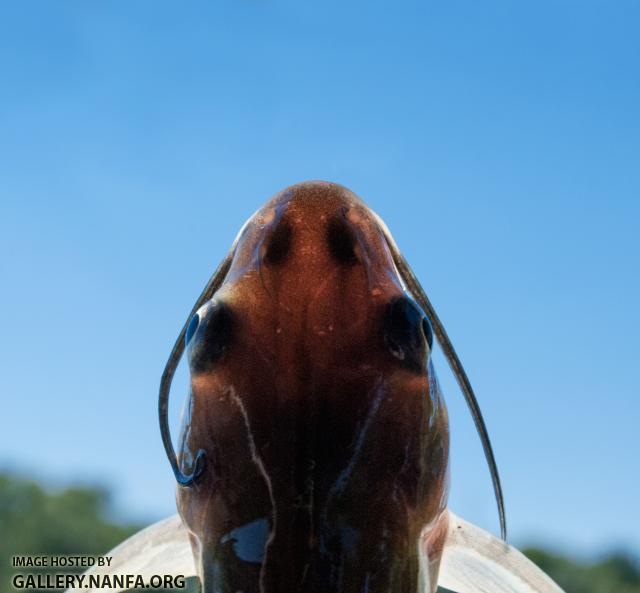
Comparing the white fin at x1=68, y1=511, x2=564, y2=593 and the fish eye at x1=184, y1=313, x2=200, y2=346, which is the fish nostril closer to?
the fish eye at x1=184, y1=313, x2=200, y2=346

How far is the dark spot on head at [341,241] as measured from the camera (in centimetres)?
204

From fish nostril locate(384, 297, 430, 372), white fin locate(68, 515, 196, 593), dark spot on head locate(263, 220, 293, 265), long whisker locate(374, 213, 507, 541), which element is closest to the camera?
fish nostril locate(384, 297, 430, 372)

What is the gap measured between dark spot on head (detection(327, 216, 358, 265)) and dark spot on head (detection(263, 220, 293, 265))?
3.9 inches

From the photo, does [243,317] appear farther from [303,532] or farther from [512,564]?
[512,564]

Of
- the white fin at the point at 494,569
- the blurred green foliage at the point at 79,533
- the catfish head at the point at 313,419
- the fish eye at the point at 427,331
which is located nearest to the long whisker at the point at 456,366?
the catfish head at the point at 313,419

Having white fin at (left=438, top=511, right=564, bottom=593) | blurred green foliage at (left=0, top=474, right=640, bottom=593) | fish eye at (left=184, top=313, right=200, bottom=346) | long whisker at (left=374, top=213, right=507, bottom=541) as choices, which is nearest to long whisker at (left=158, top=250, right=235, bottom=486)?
fish eye at (left=184, top=313, right=200, bottom=346)

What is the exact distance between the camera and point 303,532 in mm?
1795

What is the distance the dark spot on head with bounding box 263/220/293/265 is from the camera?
204 centimetres

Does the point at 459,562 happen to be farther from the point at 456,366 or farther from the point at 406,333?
the point at 406,333

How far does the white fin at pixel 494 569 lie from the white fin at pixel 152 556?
862 millimetres

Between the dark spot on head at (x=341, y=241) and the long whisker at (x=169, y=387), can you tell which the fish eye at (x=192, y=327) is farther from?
the dark spot on head at (x=341, y=241)

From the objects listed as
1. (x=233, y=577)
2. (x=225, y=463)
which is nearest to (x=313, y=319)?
(x=225, y=463)

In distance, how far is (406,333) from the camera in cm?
195

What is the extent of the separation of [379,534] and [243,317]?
56cm
